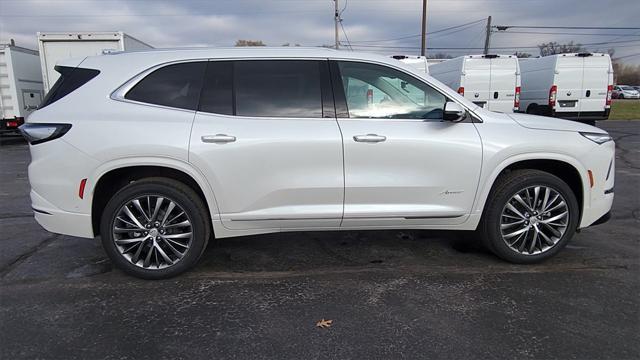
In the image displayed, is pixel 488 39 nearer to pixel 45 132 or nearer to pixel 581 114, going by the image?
pixel 581 114

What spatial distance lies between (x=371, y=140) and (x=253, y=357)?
1.85 meters

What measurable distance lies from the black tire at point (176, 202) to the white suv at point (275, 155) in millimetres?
11

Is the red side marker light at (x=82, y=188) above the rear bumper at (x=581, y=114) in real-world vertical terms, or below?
above

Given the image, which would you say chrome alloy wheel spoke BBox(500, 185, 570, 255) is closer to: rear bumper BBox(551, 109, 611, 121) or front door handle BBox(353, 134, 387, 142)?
front door handle BBox(353, 134, 387, 142)

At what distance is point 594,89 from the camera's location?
46.7 feet

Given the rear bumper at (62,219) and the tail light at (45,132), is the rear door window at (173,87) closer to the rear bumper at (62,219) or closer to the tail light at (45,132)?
the tail light at (45,132)

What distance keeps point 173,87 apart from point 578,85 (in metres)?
14.3

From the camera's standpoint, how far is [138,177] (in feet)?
12.3

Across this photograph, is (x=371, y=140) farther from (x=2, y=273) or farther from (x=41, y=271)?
(x=2, y=273)

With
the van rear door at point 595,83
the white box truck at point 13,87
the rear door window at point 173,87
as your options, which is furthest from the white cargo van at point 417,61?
the white box truck at point 13,87

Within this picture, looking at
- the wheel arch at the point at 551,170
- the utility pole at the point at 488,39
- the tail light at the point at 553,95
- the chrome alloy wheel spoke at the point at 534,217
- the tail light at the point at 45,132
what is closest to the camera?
the tail light at the point at 45,132

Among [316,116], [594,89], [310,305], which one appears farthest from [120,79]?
[594,89]

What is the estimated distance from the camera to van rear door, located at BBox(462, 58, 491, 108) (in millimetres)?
13617

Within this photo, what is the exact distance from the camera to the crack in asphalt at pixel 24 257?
3.95 m
